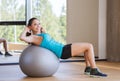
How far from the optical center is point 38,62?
4.09m

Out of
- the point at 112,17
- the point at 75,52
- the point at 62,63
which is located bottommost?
the point at 62,63

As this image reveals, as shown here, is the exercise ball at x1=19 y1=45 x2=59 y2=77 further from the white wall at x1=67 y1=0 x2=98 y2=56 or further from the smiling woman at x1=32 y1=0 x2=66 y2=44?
the smiling woman at x1=32 y1=0 x2=66 y2=44

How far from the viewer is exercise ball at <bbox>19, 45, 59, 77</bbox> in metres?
4.11

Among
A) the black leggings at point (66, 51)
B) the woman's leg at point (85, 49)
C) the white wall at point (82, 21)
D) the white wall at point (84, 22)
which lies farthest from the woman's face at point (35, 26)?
the white wall at point (82, 21)

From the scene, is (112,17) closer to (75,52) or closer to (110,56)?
(110,56)

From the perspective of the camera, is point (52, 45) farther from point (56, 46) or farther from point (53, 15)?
point (53, 15)

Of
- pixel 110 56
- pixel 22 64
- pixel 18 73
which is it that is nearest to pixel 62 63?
pixel 110 56

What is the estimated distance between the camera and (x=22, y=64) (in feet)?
13.8

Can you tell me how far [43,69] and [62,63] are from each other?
205 centimetres

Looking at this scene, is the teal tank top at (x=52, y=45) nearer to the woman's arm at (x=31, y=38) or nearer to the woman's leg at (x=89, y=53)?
the woman's arm at (x=31, y=38)

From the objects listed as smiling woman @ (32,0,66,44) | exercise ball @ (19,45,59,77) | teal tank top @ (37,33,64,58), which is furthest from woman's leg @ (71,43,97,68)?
smiling woman @ (32,0,66,44)

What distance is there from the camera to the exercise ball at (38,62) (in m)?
4.11

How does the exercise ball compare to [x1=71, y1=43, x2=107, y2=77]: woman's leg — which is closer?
the exercise ball

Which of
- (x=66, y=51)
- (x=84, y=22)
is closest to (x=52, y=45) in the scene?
(x=66, y=51)
